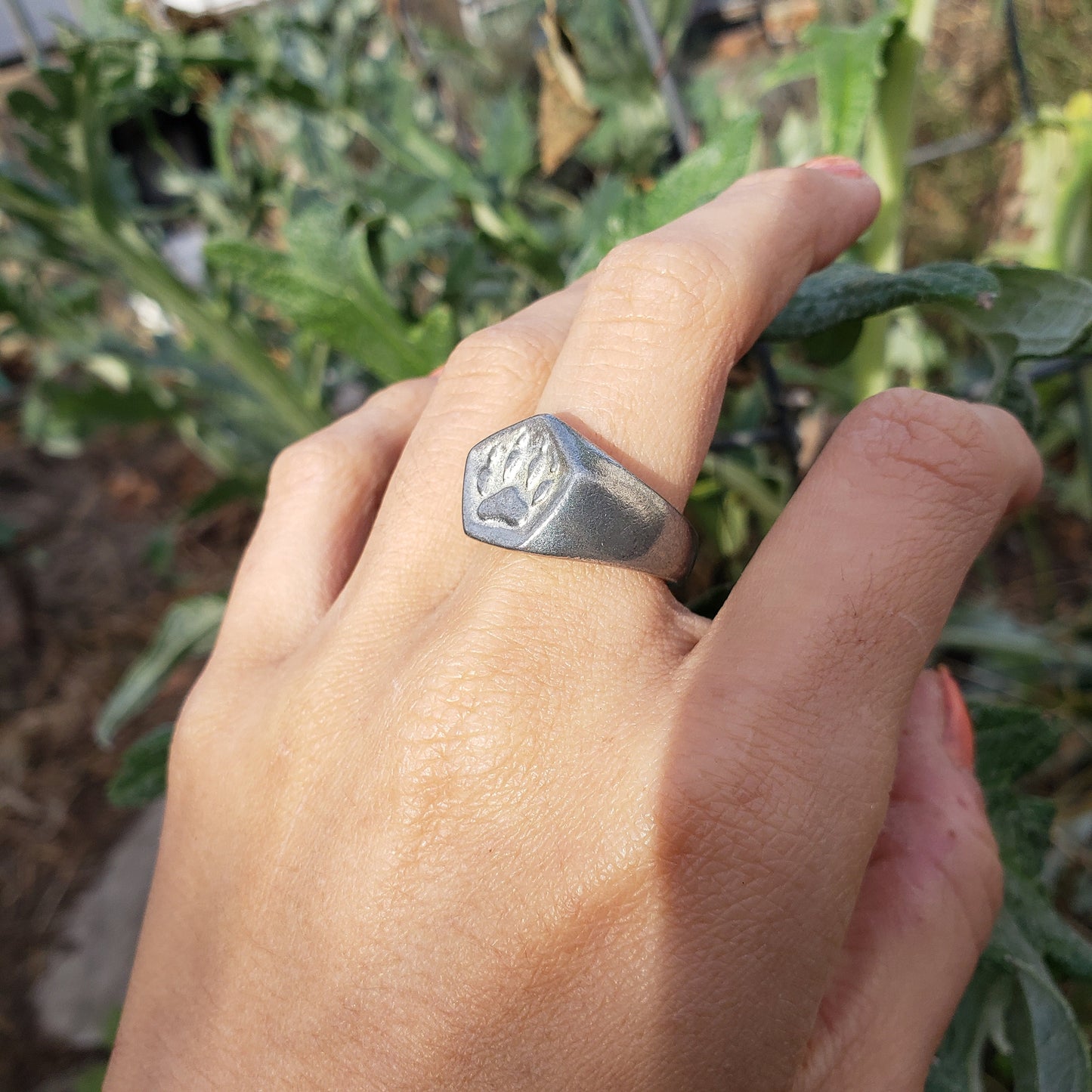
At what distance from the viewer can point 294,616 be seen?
0.64 m

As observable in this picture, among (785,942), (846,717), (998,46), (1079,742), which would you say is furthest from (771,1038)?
(998,46)

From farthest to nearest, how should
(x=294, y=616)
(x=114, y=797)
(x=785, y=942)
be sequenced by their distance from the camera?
(x=114, y=797), (x=294, y=616), (x=785, y=942)

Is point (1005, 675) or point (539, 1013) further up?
point (539, 1013)

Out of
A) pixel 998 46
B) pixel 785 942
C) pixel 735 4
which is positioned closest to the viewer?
pixel 785 942

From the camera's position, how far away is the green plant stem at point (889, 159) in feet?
2.67

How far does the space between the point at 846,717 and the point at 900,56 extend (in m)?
0.67

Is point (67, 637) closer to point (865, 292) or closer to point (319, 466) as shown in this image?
point (319, 466)

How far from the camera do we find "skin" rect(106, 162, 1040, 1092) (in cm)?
42

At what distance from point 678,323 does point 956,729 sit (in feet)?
0.99

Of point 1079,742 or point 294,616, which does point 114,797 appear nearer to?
point 294,616

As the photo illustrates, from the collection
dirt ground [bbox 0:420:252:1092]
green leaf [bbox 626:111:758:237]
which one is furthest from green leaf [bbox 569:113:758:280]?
dirt ground [bbox 0:420:252:1092]

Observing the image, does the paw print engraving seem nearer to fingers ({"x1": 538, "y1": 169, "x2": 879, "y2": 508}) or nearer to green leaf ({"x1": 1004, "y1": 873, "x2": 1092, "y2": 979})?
fingers ({"x1": 538, "y1": 169, "x2": 879, "y2": 508})

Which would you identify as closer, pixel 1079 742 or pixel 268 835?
pixel 268 835

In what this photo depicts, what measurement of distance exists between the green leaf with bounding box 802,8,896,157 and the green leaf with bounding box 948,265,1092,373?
0.19m
